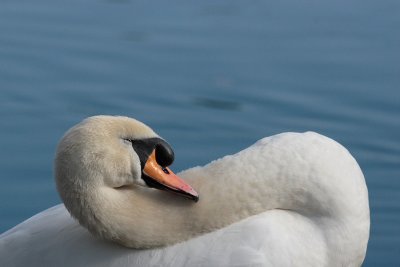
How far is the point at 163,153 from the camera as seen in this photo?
2.99 meters

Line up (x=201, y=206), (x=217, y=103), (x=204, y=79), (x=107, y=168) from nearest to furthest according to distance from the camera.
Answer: (x=107, y=168), (x=201, y=206), (x=217, y=103), (x=204, y=79)

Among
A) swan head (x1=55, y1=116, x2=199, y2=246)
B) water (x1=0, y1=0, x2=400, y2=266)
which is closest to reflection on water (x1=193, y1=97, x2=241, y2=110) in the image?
water (x1=0, y1=0, x2=400, y2=266)

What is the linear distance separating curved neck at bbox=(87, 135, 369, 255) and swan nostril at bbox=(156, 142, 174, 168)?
0.46ft

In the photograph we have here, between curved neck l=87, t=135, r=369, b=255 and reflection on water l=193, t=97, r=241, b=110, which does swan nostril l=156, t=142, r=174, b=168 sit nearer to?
curved neck l=87, t=135, r=369, b=255

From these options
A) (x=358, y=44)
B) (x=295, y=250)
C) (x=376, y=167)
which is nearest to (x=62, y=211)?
(x=295, y=250)

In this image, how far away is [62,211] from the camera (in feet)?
11.0

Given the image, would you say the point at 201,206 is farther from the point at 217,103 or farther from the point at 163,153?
the point at 217,103

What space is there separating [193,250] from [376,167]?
5.67ft

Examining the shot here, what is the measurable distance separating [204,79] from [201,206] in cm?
239

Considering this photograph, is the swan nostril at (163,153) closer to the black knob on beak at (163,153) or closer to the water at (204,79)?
the black knob on beak at (163,153)

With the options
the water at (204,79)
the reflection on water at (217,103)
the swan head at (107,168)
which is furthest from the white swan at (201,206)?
the reflection on water at (217,103)

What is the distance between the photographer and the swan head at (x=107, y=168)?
294 centimetres

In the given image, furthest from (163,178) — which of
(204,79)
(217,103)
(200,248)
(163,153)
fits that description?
(204,79)

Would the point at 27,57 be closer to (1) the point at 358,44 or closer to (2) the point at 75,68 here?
(2) the point at 75,68
